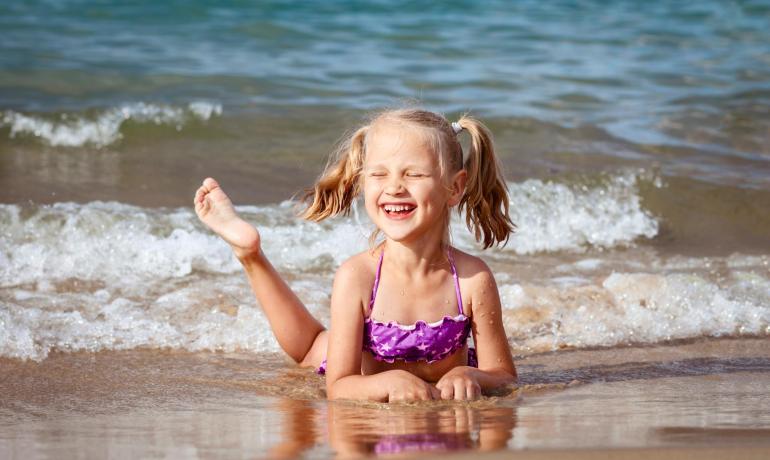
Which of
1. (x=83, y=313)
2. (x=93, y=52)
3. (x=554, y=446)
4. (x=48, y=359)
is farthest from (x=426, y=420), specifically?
(x=93, y=52)

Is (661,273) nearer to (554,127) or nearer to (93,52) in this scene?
(554,127)

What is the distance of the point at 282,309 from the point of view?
14.3ft

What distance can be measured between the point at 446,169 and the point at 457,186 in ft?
0.34

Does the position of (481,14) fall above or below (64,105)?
above

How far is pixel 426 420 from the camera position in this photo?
3273mm

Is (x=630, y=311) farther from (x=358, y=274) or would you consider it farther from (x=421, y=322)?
(x=358, y=274)

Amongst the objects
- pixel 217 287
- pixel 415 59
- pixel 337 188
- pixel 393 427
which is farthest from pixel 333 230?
pixel 415 59

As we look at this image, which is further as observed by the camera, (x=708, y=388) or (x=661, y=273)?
(x=661, y=273)

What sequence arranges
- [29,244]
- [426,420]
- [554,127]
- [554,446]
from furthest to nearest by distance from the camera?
[554,127] → [29,244] → [426,420] → [554,446]

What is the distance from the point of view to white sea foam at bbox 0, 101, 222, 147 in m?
8.69

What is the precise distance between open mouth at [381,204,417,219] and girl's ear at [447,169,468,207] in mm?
171

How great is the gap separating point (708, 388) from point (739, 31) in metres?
12.2

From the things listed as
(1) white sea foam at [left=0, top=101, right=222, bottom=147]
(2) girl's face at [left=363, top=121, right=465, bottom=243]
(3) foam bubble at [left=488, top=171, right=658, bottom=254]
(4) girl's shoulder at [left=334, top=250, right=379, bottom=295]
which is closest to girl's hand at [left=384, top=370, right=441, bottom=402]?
(4) girl's shoulder at [left=334, top=250, right=379, bottom=295]

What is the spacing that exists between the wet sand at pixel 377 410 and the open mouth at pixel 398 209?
62cm
